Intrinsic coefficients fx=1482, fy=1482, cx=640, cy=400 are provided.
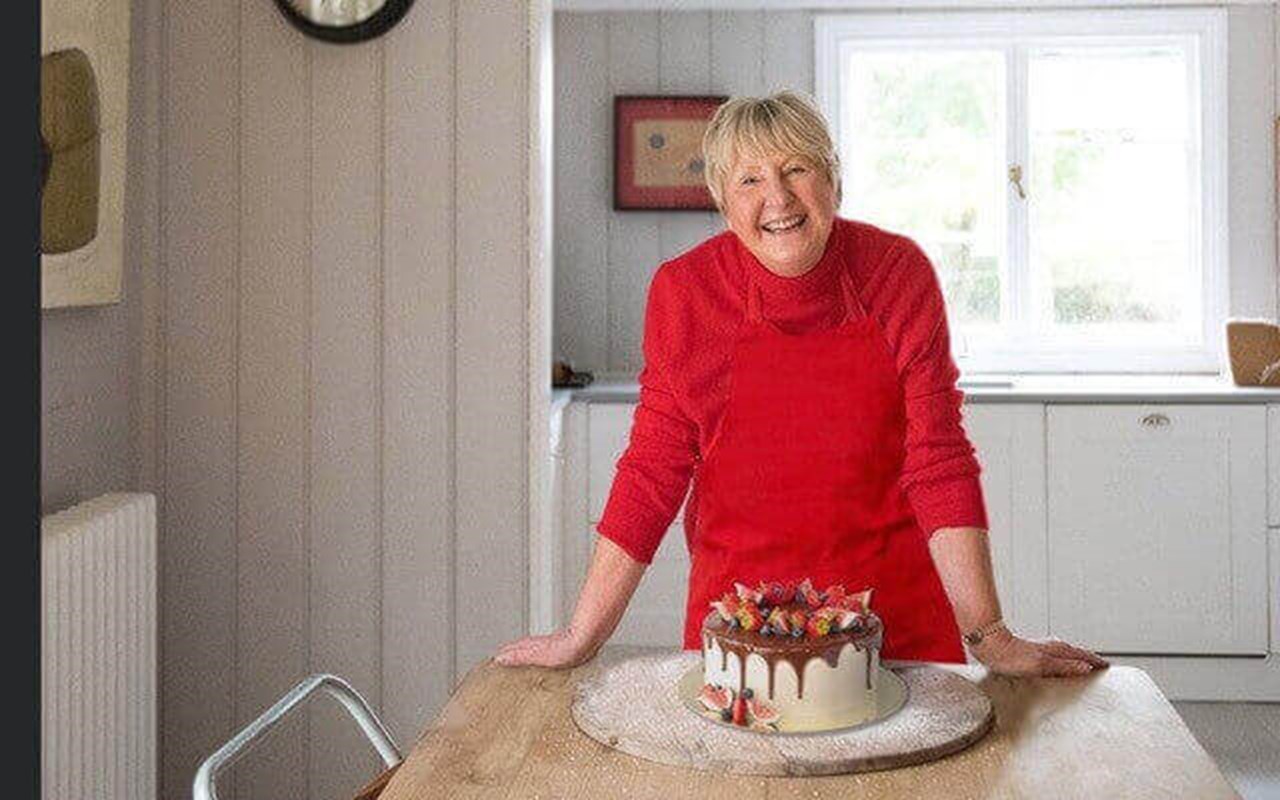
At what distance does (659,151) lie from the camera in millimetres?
4723

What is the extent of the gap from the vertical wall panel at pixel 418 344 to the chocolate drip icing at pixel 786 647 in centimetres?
145

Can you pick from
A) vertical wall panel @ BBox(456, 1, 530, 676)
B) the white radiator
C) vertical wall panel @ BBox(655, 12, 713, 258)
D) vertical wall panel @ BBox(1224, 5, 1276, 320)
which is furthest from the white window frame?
the white radiator

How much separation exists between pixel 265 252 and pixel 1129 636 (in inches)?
103

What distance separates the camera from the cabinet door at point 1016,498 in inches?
159

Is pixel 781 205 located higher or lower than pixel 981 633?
higher

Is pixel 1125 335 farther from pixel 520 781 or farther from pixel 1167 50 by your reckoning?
Answer: pixel 520 781

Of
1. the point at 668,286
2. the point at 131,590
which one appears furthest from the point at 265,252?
the point at 668,286

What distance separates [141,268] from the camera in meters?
2.63

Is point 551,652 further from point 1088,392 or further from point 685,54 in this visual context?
point 685,54

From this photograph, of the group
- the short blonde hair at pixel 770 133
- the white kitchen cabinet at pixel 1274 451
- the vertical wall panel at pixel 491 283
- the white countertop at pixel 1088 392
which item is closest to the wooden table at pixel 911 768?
the short blonde hair at pixel 770 133

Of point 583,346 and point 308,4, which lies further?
point 583,346

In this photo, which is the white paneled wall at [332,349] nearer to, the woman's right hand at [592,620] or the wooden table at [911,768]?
the woman's right hand at [592,620]

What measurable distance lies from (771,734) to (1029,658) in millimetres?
359

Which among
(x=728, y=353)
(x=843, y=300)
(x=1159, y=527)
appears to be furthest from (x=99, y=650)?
(x=1159, y=527)
